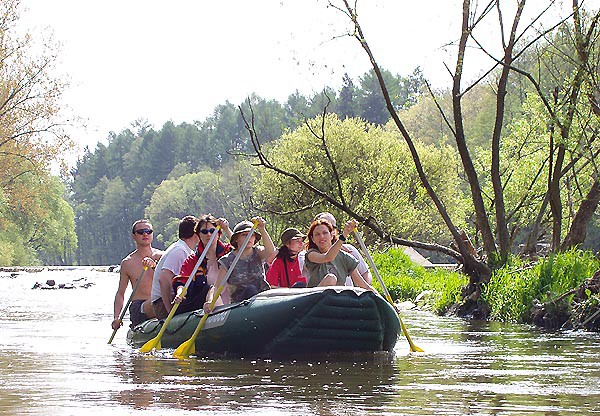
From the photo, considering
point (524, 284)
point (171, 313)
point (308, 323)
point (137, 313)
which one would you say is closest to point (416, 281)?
point (524, 284)

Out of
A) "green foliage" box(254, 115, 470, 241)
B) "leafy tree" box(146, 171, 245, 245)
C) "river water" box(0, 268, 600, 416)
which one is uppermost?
"leafy tree" box(146, 171, 245, 245)

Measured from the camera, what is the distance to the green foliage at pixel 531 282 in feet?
48.1

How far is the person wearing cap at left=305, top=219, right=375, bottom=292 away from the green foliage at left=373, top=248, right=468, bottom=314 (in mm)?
7922

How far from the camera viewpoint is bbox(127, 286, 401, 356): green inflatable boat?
9289mm

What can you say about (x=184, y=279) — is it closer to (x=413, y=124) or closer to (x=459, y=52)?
(x=459, y=52)

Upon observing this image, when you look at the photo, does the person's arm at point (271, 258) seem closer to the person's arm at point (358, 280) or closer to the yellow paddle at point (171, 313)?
the yellow paddle at point (171, 313)

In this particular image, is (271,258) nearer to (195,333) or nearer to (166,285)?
(195,333)

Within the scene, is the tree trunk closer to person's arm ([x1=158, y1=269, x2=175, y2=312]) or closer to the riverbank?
the riverbank

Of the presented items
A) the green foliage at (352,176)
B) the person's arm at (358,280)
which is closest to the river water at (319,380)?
the person's arm at (358,280)

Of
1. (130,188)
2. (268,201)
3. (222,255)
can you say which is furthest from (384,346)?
(130,188)

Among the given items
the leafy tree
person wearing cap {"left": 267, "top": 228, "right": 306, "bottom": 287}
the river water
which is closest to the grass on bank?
the river water

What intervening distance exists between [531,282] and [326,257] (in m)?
6.14

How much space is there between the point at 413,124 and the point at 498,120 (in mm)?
50830

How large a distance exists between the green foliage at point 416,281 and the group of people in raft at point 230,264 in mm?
7133
